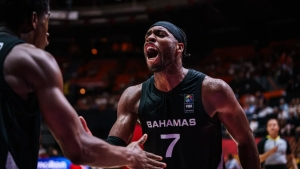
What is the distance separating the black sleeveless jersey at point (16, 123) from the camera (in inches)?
92.9

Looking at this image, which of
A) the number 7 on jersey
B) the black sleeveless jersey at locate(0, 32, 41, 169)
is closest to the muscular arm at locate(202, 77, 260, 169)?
the number 7 on jersey

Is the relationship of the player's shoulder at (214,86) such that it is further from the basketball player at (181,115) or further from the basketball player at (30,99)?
the basketball player at (30,99)

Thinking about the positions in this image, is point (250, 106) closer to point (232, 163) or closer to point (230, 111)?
point (232, 163)

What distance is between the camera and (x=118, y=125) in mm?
4156

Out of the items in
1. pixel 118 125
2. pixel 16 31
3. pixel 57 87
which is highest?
pixel 16 31

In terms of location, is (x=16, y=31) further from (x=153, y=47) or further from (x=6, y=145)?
(x=153, y=47)

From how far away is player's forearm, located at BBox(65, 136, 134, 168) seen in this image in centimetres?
248

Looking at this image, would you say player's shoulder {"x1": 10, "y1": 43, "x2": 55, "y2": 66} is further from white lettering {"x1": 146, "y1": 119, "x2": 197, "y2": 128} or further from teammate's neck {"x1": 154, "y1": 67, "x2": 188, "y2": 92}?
teammate's neck {"x1": 154, "y1": 67, "x2": 188, "y2": 92}

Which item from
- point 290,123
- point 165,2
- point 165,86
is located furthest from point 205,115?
point 165,2

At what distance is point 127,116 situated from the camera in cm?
421

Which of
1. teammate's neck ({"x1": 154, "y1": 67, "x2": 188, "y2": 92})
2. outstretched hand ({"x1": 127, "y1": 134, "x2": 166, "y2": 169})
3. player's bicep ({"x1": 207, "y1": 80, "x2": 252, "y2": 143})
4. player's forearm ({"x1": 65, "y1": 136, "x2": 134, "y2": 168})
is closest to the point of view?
player's forearm ({"x1": 65, "y1": 136, "x2": 134, "y2": 168})

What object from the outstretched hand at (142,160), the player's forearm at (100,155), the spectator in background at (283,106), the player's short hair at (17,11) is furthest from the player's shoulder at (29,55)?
the spectator in background at (283,106)

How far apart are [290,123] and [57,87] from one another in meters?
11.0

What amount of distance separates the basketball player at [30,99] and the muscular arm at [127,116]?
1.52 m
